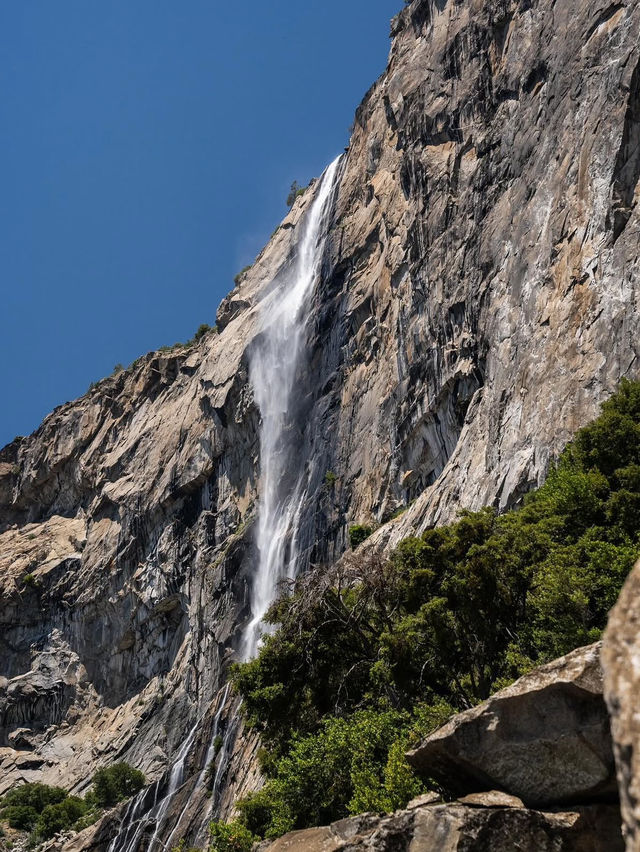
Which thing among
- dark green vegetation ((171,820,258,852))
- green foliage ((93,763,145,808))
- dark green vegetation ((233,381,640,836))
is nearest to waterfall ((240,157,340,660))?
green foliage ((93,763,145,808))

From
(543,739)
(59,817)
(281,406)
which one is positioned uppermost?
(281,406)

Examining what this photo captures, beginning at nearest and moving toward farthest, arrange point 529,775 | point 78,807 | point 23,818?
point 529,775, point 78,807, point 23,818

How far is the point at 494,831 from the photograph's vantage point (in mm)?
8164

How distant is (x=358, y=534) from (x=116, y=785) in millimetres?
20683

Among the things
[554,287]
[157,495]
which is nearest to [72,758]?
[157,495]

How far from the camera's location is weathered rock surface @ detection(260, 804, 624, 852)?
7887 mm

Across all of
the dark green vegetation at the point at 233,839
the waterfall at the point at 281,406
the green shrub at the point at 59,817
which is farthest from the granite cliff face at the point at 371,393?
the dark green vegetation at the point at 233,839

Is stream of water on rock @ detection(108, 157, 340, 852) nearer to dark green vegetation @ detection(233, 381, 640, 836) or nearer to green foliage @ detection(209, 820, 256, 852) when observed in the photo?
dark green vegetation @ detection(233, 381, 640, 836)

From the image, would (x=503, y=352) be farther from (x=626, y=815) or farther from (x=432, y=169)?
(x=626, y=815)

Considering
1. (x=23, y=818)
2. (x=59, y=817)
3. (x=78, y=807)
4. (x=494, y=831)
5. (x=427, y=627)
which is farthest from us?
(x=23, y=818)

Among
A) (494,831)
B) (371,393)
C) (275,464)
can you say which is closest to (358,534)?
(371,393)

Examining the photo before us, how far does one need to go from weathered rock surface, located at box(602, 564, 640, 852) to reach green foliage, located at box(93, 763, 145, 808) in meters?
44.3

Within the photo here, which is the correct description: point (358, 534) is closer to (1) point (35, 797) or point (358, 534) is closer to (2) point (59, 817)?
(2) point (59, 817)

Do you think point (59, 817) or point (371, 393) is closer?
point (371, 393)
